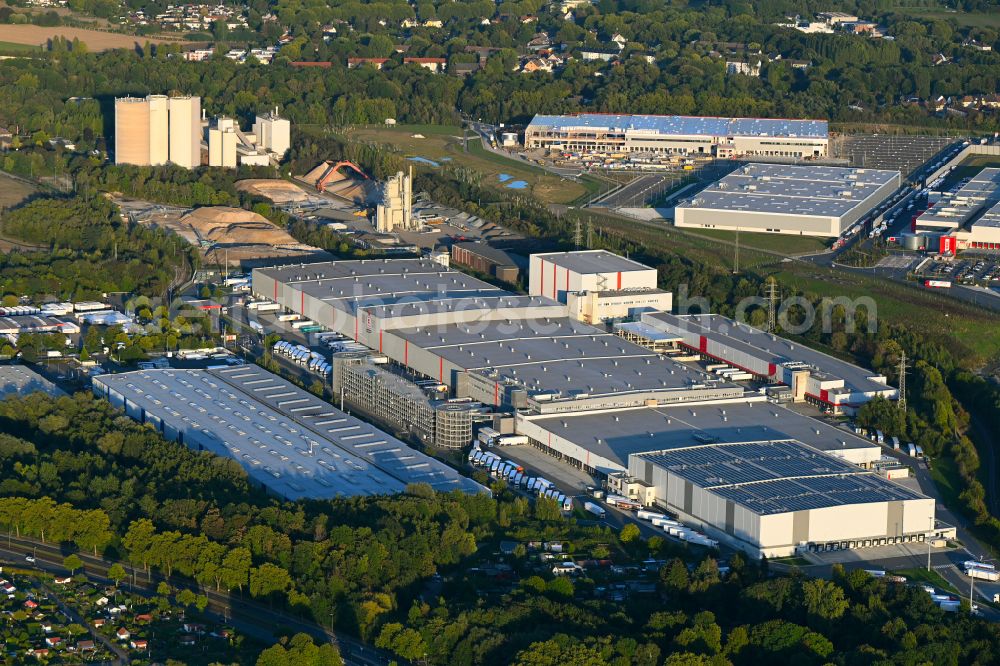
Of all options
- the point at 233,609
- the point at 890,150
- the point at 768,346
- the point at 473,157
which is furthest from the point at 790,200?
the point at 233,609

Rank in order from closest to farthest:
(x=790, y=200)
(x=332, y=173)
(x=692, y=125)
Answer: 1. (x=790, y=200)
2. (x=332, y=173)
3. (x=692, y=125)

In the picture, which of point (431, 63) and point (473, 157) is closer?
point (473, 157)

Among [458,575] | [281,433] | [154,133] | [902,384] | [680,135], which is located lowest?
[458,575]

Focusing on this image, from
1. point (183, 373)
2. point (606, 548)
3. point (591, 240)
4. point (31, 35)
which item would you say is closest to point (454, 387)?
point (183, 373)

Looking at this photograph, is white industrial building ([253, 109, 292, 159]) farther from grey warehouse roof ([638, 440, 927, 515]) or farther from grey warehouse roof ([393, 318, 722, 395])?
grey warehouse roof ([638, 440, 927, 515])

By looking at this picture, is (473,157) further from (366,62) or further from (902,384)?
(902,384)

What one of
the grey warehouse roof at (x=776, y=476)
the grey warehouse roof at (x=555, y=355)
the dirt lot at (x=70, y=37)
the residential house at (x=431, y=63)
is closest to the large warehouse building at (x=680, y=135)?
the residential house at (x=431, y=63)

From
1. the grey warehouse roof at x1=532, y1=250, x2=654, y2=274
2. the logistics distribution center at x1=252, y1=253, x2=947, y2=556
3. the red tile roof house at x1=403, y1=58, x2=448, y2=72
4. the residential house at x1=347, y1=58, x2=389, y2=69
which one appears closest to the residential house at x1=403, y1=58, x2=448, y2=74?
the red tile roof house at x1=403, y1=58, x2=448, y2=72

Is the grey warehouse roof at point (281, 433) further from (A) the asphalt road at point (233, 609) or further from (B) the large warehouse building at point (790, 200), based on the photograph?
(B) the large warehouse building at point (790, 200)

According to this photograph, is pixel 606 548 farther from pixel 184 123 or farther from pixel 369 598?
pixel 184 123
